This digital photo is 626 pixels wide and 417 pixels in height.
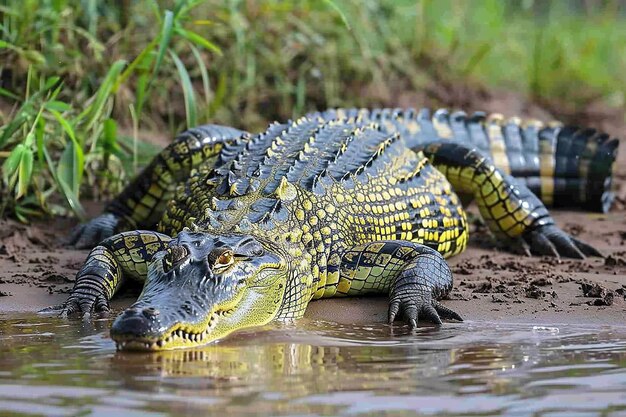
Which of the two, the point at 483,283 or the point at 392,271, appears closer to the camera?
the point at 392,271

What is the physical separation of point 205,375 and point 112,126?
3.22 m

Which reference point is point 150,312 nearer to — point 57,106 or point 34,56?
point 57,106

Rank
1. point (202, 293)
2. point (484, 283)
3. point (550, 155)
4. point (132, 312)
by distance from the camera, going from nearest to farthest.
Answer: point (132, 312) < point (202, 293) < point (484, 283) < point (550, 155)

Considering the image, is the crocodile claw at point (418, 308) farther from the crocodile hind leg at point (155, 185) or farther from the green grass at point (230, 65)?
the green grass at point (230, 65)

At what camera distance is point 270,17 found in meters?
8.80

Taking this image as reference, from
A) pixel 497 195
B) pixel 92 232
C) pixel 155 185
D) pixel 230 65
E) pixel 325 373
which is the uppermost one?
pixel 230 65

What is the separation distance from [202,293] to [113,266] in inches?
38.5

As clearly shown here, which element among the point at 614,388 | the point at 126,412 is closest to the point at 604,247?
the point at 614,388

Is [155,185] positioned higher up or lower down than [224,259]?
higher up

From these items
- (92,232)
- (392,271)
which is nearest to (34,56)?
(92,232)

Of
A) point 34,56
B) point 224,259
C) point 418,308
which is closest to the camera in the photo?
point 224,259

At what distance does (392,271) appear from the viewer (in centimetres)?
485

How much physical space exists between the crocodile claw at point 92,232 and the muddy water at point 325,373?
1745mm

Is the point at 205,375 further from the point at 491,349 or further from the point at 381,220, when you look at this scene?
the point at 381,220
